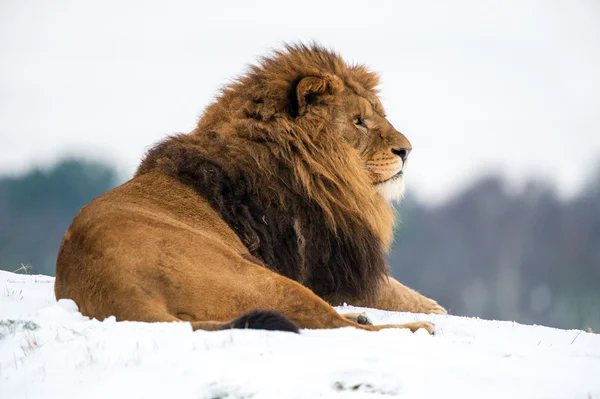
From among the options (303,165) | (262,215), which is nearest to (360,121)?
(303,165)

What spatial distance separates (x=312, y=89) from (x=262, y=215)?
971 millimetres

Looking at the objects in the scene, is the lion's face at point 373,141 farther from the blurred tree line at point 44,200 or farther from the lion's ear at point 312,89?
the blurred tree line at point 44,200

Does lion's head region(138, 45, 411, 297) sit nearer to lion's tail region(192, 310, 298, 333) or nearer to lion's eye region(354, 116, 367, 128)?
lion's eye region(354, 116, 367, 128)

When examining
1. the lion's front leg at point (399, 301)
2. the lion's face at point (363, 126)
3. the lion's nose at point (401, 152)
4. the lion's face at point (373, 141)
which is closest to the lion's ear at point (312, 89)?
the lion's face at point (363, 126)

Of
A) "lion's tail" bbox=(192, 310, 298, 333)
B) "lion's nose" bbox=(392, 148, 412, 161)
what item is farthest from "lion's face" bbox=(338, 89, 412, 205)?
"lion's tail" bbox=(192, 310, 298, 333)

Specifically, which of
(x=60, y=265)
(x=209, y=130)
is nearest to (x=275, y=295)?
(x=60, y=265)

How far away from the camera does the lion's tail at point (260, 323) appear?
3.62 m

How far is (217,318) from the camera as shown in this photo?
12.9 feet

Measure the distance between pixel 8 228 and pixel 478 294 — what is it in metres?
18.0

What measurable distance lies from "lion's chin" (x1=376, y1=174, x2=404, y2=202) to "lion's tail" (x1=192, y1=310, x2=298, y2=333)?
2.37m

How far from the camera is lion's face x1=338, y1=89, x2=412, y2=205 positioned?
19.2 ft

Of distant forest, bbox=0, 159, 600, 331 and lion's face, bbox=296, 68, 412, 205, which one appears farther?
distant forest, bbox=0, 159, 600, 331

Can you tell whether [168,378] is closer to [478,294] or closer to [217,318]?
[217,318]

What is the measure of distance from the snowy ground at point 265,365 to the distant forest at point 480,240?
83.9 ft
